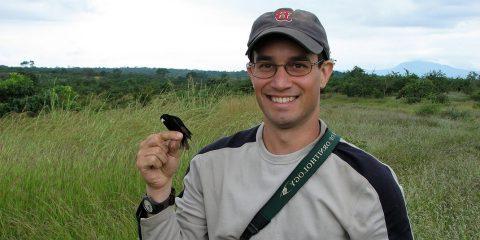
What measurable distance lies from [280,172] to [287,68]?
381mm

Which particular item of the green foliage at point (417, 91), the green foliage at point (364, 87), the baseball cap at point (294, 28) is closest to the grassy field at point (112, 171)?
the baseball cap at point (294, 28)

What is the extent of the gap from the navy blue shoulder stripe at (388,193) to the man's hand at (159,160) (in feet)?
2.05

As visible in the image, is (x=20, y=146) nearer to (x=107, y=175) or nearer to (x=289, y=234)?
(x=107, y=175)

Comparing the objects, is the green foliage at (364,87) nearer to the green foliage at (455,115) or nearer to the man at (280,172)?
the green foliage at (455,115)

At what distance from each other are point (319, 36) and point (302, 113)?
0.95ft

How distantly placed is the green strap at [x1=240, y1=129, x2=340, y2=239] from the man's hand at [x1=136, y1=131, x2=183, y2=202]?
0.34 meters

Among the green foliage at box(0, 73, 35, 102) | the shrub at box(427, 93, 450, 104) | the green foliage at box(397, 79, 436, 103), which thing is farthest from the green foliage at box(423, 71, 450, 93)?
the green foliage at box(0, 73, 35, 102)

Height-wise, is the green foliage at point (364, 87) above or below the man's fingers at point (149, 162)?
below

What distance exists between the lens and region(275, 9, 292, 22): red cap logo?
1982mm

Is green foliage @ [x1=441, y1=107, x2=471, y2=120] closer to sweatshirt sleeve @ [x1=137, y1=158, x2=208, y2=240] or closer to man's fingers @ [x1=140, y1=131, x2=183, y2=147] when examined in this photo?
sweatshirt sleeve @ [x1=137, y1=158, x2=208, y2=240]

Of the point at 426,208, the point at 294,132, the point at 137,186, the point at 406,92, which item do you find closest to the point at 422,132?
the point at 426,208

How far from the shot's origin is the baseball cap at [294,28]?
1.92 meters

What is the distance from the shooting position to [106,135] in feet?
22.7

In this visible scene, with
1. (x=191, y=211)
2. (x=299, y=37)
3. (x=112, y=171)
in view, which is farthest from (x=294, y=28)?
(x=112, y=171)
